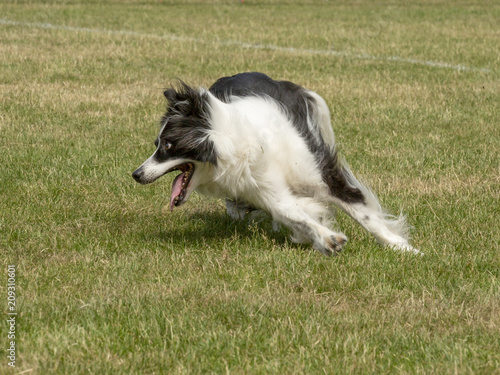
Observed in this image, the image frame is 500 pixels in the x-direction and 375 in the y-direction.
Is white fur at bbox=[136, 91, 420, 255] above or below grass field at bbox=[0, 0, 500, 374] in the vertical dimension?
above

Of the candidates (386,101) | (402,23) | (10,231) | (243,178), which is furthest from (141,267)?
(402,23)

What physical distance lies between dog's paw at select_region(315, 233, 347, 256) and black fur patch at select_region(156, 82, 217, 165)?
3.05ft

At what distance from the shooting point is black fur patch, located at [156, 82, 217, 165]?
489cm

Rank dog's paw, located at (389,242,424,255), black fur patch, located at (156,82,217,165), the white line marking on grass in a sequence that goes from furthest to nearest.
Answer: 1. the white line marking on grass
2. dog's paw, located at (389,242,424,255)
3. black fur patch, located at (156,82,217,165)

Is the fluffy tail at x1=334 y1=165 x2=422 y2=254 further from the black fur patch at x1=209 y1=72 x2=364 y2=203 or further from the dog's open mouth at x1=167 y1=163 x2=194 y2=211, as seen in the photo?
the dog's open mouth at x1=167 y1=163 x2=194 y2=211

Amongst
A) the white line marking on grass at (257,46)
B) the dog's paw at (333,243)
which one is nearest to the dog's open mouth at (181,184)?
the dog's paw at (333,243)

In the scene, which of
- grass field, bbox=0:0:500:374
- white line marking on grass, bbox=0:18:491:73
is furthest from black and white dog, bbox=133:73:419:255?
white line marking on grass, bbox=0:18:491:73

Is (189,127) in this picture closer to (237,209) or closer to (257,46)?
(237,209)

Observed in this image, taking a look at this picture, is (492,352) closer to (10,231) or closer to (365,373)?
(365,373)

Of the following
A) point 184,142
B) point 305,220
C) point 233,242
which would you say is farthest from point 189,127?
point 233,242

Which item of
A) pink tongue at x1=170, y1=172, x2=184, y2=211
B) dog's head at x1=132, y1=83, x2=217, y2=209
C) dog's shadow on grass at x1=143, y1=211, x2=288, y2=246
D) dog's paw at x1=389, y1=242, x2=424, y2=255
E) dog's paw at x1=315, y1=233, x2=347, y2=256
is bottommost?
dog's shadow on grass at x1=143, y1=211, x2=288, y2=246

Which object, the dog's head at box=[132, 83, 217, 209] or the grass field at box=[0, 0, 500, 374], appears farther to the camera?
the dog's head at box=[132, 83, 217, 209]

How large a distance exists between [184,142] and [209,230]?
133 centimetres

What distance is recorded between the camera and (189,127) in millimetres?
4922
